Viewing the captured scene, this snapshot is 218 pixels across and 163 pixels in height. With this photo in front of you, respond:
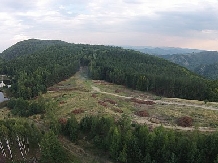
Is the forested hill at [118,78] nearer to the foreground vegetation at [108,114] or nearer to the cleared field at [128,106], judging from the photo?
the foreground vegetation at [108,114]

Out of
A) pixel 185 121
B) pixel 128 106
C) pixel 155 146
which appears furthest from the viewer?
pixel 128 106

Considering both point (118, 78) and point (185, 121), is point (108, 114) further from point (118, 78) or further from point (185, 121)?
point (118, 78)

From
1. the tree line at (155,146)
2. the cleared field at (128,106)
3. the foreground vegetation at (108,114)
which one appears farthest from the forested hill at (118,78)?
the tree line at (155,146)

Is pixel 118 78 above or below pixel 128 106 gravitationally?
above

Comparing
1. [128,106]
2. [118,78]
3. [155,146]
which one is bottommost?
[155,146]

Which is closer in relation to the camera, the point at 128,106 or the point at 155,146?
the point at 155,146

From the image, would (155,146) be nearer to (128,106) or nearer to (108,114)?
(108,114)

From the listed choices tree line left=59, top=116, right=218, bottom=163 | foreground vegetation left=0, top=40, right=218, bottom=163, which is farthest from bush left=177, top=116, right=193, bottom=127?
tree line left=59, top=116, right=218, bottom=163

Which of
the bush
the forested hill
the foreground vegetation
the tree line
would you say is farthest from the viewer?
the forested hill

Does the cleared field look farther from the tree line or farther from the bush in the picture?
the tree line

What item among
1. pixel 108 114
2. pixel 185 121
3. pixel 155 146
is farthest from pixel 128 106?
pixel 155 146

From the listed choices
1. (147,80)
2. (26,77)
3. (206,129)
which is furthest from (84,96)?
(206,129)

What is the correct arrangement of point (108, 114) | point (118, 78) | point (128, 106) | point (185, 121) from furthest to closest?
point (118, 78) → point (128, 106) → point (108, 114) → point (185, 121)

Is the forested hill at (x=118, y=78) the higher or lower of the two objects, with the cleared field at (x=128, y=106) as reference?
higher
